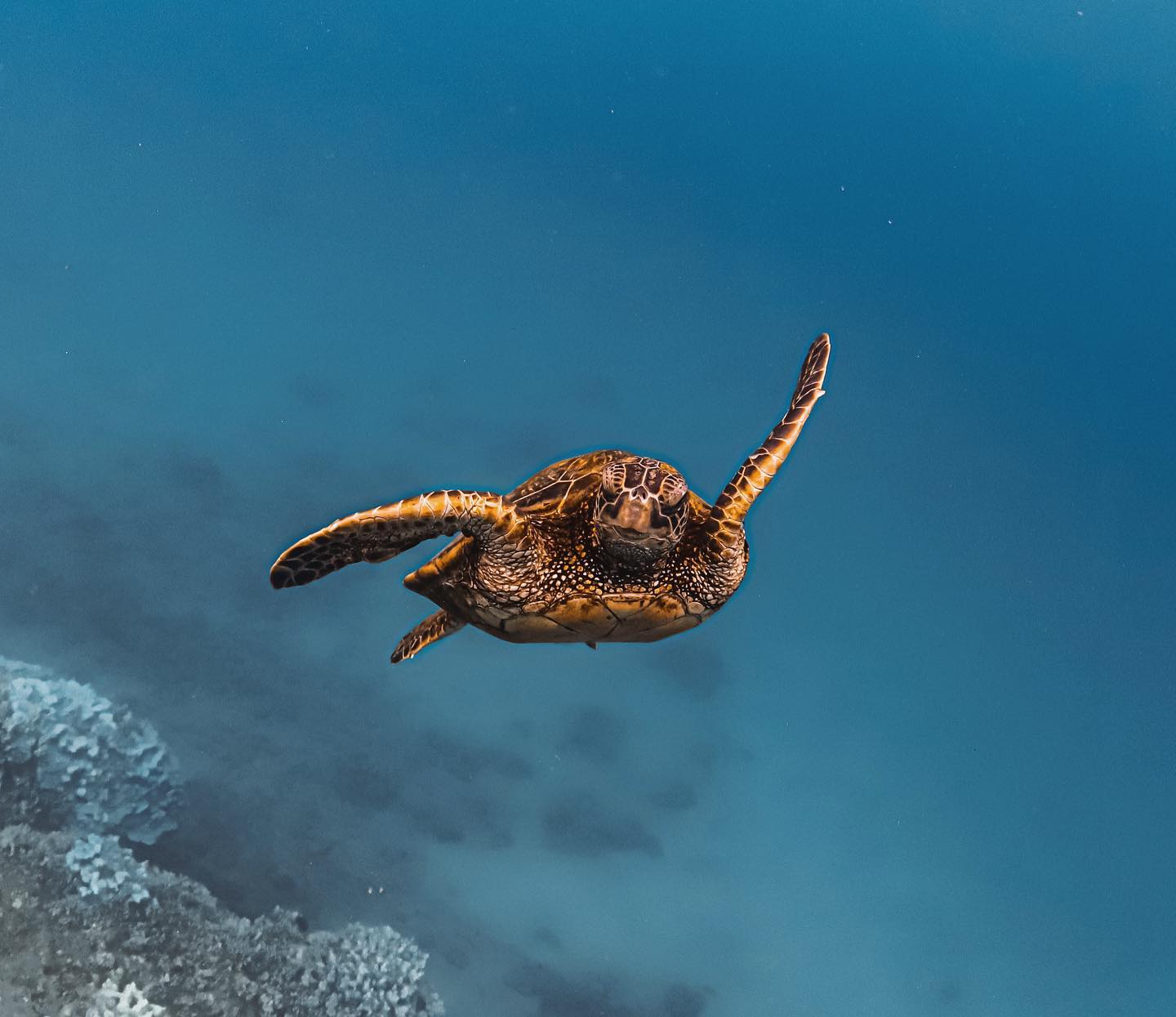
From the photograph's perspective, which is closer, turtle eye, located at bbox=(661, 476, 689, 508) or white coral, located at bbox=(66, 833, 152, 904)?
turtle eye, located at bbox=(661, 476, 689, 508)

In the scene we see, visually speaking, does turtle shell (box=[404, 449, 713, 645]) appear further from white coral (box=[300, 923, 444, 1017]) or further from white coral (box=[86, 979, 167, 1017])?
white coral (box=[300, 923, 444, 1017])

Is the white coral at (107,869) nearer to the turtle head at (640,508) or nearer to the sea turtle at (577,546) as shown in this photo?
the sea turtle at (577,546)

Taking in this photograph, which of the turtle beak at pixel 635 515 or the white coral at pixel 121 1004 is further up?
the turtle beak at pixel 635 515

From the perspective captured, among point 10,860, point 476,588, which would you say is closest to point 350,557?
point 476,588

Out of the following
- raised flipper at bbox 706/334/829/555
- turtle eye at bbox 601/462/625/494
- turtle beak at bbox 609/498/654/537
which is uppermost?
raised flipper at bbox 706/334/829/555

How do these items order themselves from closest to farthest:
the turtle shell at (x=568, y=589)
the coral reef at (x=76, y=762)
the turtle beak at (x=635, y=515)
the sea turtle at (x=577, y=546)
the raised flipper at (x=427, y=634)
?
the turtle beak at (x=635, y=515), the sea turtle at (x=577, y=546), the turtle shell at (x=568, y=589), the raised flipper at (x=427, y=634), the coral reef at (x=76, y=762)

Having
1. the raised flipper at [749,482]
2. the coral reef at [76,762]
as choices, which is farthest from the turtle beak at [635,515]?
the coral reef at [76,762]

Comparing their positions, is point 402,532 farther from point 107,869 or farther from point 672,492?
point 107,869

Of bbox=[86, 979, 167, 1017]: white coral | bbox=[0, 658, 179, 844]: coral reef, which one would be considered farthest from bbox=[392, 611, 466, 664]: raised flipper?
bbox=[0, 658, 179, 844]: coral reef

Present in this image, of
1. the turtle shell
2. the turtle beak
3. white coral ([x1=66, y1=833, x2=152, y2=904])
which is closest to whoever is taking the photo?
the turtle beak
